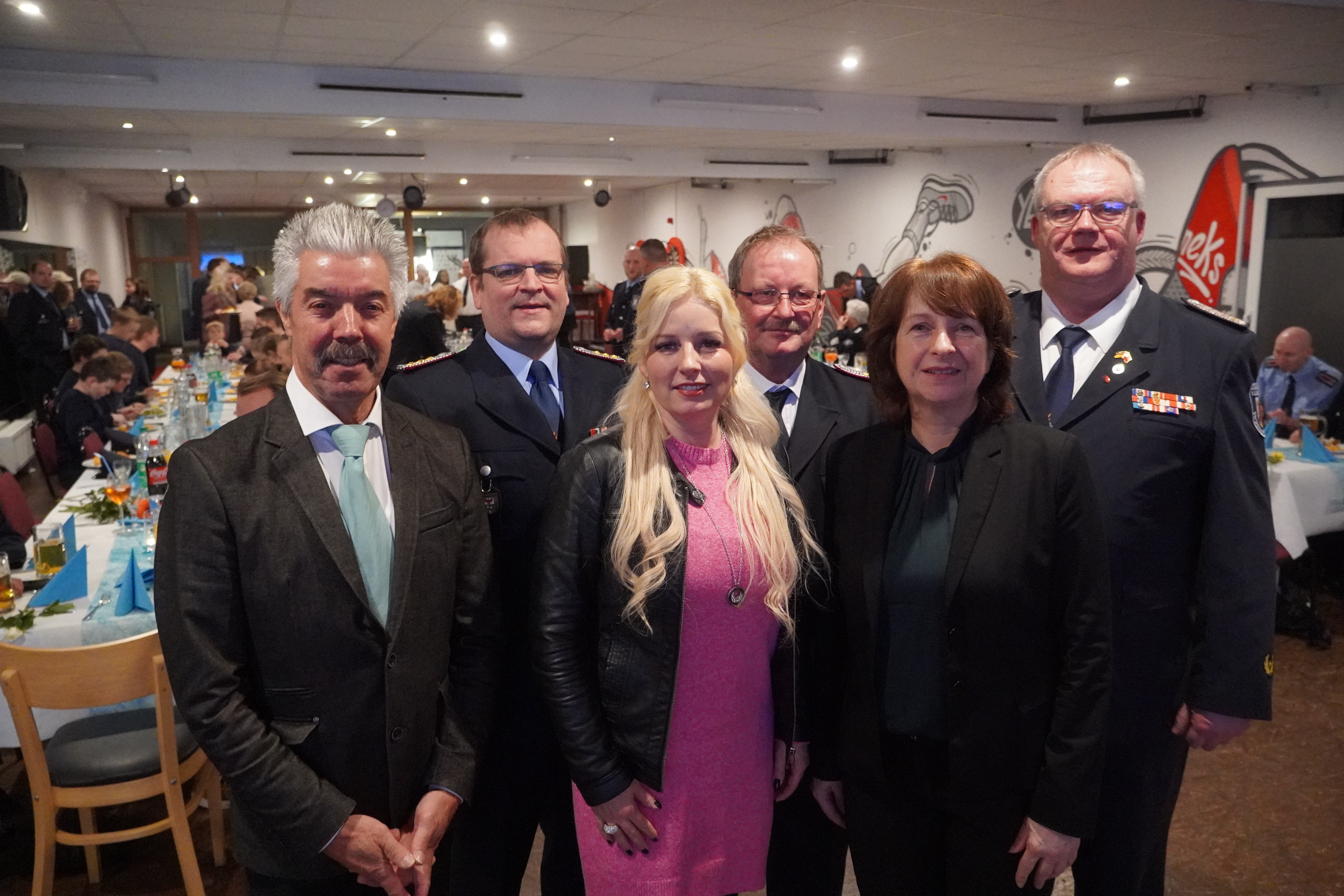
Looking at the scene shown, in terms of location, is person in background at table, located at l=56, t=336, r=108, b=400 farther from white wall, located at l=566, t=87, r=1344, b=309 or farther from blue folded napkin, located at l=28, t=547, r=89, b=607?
white wall, located at l=566, t=87, r=1344, b=309

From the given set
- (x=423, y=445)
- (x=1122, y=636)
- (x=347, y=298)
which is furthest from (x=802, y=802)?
(x=347, y=298)

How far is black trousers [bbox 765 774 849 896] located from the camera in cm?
203

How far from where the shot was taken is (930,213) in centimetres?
1248

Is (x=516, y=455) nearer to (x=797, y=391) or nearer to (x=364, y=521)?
(x=364, y=521)

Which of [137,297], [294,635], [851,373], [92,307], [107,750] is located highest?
[137,297]

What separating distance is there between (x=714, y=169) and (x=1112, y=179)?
11999mm

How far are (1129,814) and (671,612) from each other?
1080 mm

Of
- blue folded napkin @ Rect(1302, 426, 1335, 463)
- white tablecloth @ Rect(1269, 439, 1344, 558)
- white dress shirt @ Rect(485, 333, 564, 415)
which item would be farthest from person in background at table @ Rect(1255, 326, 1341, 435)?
white dress shirt @ Rect(485, 333, 564, 415)

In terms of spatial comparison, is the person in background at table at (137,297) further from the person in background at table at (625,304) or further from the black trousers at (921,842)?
the black trousers at (921,842)

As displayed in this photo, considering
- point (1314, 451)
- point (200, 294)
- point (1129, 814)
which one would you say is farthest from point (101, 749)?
point (200, 294)

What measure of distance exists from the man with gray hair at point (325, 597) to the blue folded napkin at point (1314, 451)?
4949mm

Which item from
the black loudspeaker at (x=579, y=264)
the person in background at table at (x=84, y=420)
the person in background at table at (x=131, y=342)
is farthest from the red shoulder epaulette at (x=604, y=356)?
the black loudspeaker at (x=579, y=264)

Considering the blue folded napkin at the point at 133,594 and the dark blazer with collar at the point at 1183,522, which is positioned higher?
the dark blazer with collar at the point at 1183,522

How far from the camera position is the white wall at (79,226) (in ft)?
39.5
